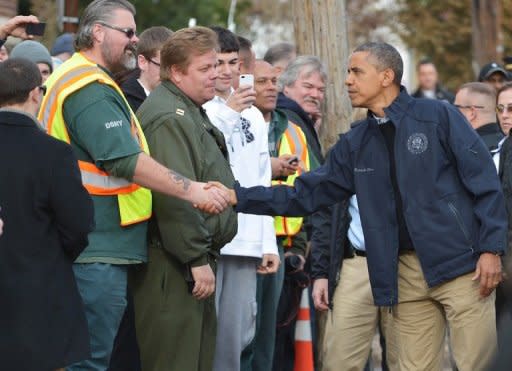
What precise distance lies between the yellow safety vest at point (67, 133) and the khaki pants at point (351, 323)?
216 cm

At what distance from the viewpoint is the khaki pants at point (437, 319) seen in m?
7.60

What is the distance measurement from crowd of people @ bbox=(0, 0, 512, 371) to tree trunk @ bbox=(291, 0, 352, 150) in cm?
292

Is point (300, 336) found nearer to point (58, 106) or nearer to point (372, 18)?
point (58, 106)

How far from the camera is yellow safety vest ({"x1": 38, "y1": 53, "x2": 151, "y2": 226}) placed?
7.19 meters

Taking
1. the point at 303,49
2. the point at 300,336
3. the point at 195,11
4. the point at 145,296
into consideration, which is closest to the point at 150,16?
the point at 195,11

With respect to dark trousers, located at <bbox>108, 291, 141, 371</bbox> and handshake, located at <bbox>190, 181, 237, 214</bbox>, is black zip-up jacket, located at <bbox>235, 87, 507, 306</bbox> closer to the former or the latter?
handshake, located at <bbox>190, 181, 237, 214</bbox>

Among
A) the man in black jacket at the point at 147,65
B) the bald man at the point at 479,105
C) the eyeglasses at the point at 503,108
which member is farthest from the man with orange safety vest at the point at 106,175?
the bald man at the point at 479,105

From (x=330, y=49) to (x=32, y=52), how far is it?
10.5 ft

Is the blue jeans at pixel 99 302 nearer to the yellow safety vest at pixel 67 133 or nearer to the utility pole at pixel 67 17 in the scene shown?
the yellow safety vest at pixel 67 133

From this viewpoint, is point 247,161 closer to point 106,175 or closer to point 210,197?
point 210,197

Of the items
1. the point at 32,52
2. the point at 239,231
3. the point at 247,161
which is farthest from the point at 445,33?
the point at 239,231

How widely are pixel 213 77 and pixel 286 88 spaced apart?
311cm

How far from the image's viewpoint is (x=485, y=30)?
3003 cm

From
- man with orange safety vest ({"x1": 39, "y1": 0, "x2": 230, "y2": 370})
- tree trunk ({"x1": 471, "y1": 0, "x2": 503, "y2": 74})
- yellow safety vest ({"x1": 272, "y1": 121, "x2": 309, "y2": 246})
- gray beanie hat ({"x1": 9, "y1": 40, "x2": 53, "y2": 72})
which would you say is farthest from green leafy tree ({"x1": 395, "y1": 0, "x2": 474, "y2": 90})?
man with orange safety vest ({"x1": 39, "y1": 0, "x2": 230, "y2": 370})
